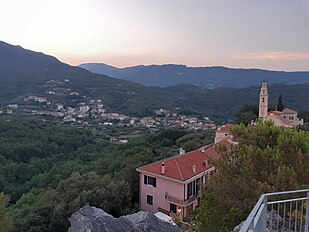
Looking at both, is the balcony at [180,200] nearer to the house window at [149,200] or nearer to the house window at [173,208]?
the house window at [173,208]

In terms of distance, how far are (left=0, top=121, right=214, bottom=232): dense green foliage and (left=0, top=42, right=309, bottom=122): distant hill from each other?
1190 inches

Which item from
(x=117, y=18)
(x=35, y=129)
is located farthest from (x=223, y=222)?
(x=35, y=129)

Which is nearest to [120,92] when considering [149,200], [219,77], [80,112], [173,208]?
[80,112]

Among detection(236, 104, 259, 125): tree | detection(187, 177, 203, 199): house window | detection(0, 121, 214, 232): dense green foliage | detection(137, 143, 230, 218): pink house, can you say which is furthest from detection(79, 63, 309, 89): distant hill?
detection(187, 177, 203, 199): house window

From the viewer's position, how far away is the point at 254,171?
7102 millimetres

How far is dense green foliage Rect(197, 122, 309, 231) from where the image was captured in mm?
6715

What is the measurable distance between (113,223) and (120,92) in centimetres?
8646

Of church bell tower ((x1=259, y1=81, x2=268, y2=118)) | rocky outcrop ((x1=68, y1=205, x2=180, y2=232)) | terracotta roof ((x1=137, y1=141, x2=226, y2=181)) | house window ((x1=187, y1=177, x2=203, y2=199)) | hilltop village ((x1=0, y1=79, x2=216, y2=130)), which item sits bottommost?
hilltop village ((x1=0, y1=79, x2=216, y2=130))

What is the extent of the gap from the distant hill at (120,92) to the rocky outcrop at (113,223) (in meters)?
58.8

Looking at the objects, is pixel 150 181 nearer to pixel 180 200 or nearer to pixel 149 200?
pixel 149 200

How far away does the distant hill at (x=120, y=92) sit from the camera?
7481cm

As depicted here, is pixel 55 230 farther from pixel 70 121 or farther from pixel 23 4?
pixel 70 121

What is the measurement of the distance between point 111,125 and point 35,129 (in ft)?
78.2

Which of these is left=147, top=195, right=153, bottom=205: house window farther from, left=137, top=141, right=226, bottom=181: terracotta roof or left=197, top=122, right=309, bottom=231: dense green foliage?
left=197, top=122, right=309, bottom=231: dense green foliage
